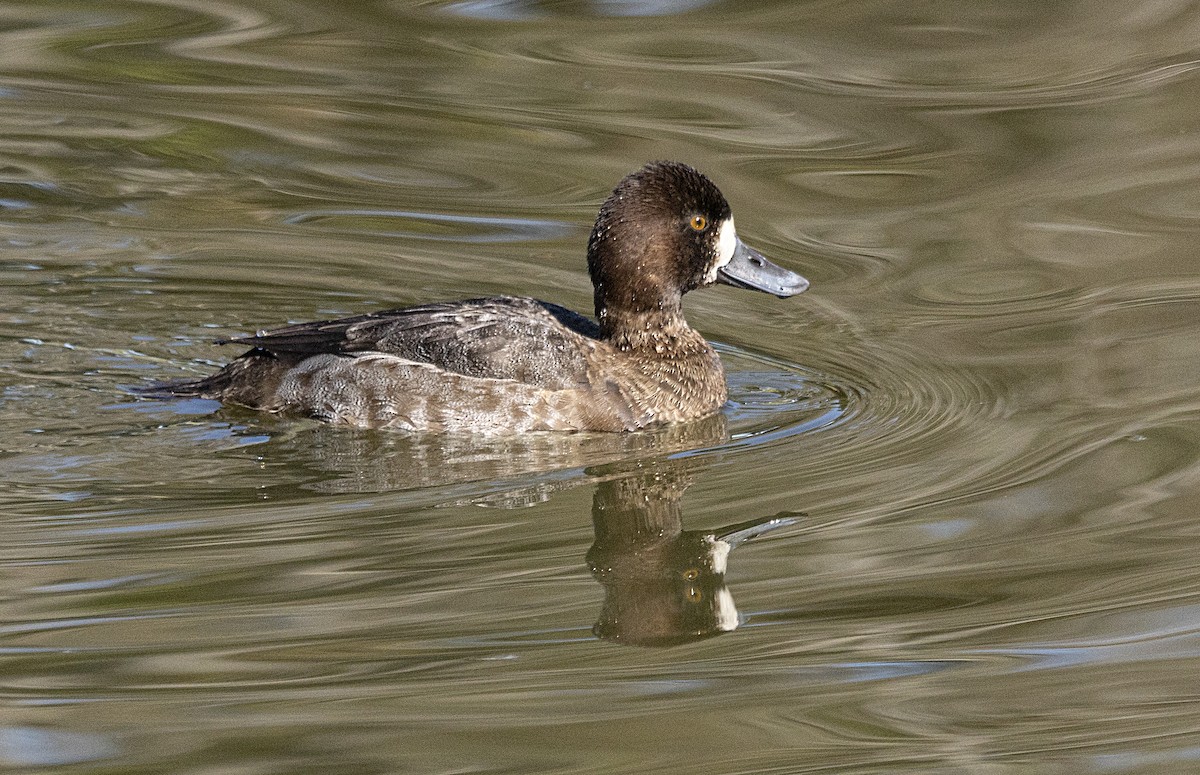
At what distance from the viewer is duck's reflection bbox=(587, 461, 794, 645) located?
222 inches

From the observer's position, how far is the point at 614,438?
784 centimetres

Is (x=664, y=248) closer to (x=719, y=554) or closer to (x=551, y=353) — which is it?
(x=551, y=353)

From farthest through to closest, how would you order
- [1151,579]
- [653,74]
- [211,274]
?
[653,74] → [211,274] → [1151,579]

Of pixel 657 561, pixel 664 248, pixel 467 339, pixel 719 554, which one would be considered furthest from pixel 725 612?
pixel 664 248

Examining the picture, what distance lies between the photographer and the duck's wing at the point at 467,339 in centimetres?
791

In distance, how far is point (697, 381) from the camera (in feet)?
26.8

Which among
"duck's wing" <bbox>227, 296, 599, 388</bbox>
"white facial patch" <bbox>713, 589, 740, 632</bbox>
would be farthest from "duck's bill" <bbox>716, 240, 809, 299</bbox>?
"white facial patch" <bbox>713, 589, 740, 632</bbox>

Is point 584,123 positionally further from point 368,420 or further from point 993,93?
point 368,420

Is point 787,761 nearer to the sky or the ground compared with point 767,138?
nearer to the ground

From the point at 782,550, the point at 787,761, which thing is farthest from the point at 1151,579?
the point at 787,761

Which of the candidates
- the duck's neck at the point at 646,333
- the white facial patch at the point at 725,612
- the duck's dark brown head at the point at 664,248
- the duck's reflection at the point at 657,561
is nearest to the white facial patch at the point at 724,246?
the duck's dark brown head at the point at 664,248

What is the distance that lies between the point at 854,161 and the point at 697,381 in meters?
3.68

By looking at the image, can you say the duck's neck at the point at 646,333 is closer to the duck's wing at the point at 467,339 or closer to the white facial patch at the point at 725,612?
the duck's wing at the point at 467,339

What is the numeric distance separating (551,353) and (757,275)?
45.2 inches
